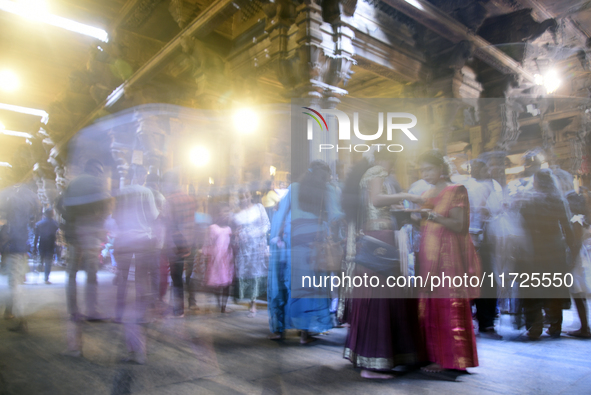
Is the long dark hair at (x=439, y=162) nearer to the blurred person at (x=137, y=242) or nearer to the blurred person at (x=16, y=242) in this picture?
the blurred person at (x=137, y=242)

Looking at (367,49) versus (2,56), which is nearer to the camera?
(367,49)

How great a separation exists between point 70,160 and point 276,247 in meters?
14.0

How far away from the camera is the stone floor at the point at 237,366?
2322 millimetres

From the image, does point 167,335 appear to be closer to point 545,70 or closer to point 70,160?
point 545,70

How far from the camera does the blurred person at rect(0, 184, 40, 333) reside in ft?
13.1

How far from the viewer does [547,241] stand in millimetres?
3668

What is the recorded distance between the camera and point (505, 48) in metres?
6.75

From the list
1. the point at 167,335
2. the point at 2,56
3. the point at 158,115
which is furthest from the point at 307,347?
the point at 2,56

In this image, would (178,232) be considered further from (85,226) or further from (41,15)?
(41,15)

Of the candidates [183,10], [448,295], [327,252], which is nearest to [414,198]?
[448,295]

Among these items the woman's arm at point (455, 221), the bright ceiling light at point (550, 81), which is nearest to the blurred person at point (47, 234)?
the woman's arm at point (455, 221)

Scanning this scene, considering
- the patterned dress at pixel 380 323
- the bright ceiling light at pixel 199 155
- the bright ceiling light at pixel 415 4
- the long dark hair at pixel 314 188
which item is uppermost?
the bright ceiling light at pixel 415 4

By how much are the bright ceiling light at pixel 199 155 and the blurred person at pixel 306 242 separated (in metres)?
4.14

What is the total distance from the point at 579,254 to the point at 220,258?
456cm
